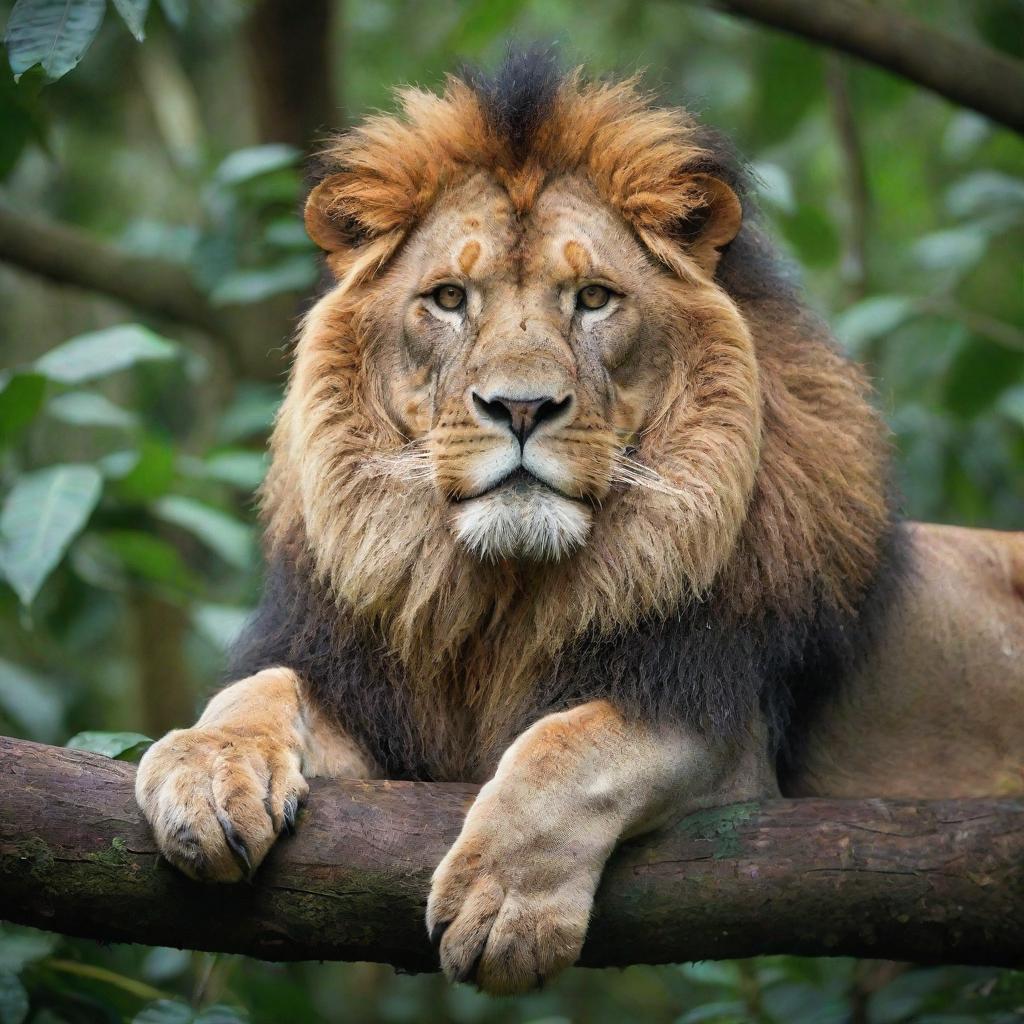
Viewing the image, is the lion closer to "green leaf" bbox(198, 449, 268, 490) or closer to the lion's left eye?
the lion's left eye

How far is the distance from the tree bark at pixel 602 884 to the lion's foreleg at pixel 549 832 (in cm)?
11

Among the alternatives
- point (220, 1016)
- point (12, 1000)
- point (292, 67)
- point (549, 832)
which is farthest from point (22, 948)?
point (292, 67)

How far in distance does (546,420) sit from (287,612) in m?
1.08

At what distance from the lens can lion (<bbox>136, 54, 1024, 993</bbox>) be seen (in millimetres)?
3486

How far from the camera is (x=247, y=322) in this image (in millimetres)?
7324

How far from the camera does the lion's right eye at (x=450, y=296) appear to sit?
373 cm

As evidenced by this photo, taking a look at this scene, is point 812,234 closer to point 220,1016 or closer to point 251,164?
point 251,164

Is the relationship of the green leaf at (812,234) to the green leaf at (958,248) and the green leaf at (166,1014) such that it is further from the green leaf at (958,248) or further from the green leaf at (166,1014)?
the green leaf at (166,1014)

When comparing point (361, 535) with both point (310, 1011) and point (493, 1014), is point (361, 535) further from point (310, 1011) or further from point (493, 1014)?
point (493, 1014)

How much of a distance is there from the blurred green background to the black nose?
44.4 inches

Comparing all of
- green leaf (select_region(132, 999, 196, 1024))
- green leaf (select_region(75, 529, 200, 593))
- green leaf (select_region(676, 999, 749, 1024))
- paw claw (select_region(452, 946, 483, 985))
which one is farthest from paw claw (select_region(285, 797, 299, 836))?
green leaf (select_region(75, 529, 200, 593))

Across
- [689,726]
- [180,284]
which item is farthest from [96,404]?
[689,726]

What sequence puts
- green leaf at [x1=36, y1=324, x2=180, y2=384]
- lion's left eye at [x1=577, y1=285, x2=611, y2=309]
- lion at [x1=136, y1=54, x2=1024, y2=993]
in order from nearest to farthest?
lion at [x1=136, y1=54, x2=1024, y2=993], lion's left eye at [x1=577, y1=285, x2=611, y2=309], green leaf at [x1=36, y1=324, x2=180, y2=384]

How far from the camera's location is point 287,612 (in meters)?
4.04
